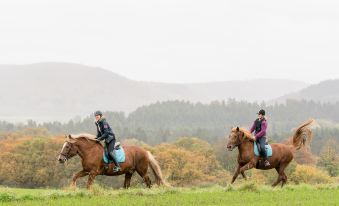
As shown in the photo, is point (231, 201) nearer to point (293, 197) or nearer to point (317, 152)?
point (293, 197)

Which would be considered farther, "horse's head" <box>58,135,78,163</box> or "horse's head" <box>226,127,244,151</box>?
"horse's head" <box>226,127,244,151</box>

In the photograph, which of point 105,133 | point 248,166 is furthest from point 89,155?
point 248,166

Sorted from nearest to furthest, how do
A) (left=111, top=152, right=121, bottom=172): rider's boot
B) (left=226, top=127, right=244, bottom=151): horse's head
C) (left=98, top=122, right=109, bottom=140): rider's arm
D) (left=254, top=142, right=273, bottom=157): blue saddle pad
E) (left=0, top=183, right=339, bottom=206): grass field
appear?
(left=0, top=183, right=339, bottom=206): grass field → (left=98, top=122, right=109, bottom=140): rider's arm → (left=111, top=152, right=121, bottom=172): rider's boot → (left=226, top=127, right=244, bottom=151): horse's head → (left=254, top=142, right=273, bottom=157): blue saddle pad

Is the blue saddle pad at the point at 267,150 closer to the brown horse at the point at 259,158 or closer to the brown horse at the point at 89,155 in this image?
the brown horse at the point at 259,158

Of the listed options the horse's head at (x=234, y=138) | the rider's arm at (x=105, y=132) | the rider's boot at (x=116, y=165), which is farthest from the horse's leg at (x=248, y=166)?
the rider's arm at (x=105, y=132)

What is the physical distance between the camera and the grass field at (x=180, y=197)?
55.0 ft

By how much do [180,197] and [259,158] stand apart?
596 centimetres

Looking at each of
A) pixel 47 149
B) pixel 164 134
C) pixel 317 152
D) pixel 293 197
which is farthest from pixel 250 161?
pixel 164 134

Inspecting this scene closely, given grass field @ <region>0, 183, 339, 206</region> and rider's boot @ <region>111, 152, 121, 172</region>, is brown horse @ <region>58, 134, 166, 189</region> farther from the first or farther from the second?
grass field @ <region>0, 183, 339, 206</region>

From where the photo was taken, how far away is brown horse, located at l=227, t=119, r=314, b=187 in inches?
875

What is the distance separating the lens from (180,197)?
1797 centimetres

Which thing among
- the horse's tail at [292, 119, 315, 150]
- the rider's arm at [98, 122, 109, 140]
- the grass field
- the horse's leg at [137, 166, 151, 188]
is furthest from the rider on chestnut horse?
the horse's tail at [292, 119, 315, 150]

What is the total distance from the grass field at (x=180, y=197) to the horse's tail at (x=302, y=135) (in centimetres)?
432

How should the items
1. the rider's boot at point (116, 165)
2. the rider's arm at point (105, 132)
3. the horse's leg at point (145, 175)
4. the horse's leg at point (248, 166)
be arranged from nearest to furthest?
1. the rider's arm at point (105, 132)
2. the rider's boot at point (116, 165)
3. the horse's leg at point (145, 175)
4. the horse's leg at point (248, 166)
